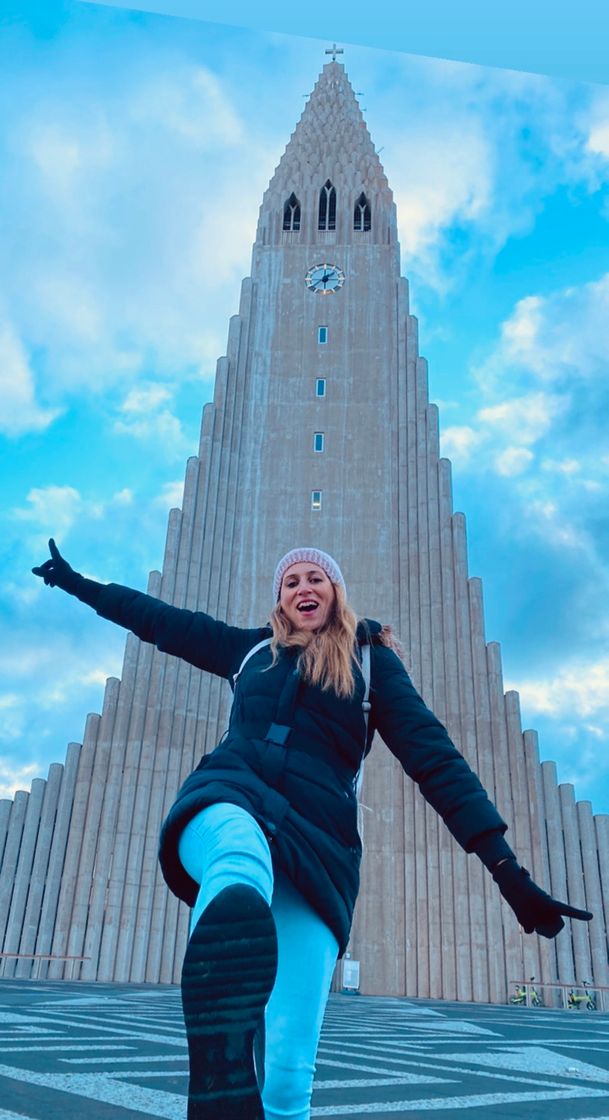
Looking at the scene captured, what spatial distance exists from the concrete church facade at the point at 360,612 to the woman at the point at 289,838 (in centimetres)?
2023

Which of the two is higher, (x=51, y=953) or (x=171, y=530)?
(x=171, y=530)

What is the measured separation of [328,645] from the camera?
2.32 m

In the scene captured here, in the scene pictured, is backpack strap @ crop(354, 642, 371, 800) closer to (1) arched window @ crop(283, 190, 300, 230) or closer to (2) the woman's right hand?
(2) the woman's right hand

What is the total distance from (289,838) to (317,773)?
180mm

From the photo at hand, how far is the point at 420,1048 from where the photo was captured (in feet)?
19.5

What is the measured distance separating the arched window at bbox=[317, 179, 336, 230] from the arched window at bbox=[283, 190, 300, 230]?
0.78 meters

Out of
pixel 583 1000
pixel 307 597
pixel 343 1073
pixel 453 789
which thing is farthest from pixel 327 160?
pixel 453 789

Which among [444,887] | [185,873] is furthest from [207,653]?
[444,887]

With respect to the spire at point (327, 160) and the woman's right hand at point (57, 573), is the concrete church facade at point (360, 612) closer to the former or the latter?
the spire at point (327, 160)

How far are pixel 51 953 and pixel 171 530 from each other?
11.0 metres

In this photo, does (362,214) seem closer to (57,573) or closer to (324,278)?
(324,278)

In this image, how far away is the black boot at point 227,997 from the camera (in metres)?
1.39

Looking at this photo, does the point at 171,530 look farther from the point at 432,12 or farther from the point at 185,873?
the point at 185,873

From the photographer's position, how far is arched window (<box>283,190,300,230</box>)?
31.1m
